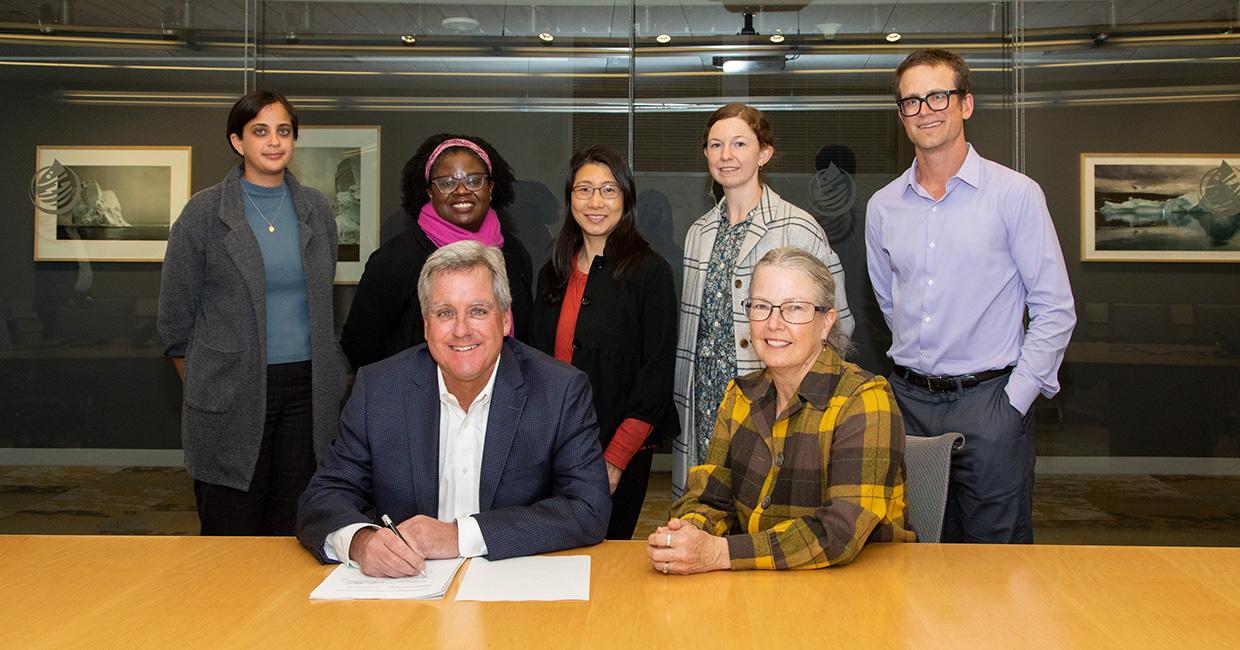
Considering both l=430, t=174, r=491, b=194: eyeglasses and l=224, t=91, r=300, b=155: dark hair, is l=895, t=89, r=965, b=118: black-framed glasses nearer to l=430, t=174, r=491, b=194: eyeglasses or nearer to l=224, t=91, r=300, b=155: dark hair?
l=430, t=174, r=491, b=194: eyeglasses

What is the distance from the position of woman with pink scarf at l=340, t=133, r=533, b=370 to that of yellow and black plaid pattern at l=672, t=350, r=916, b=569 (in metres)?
1.34

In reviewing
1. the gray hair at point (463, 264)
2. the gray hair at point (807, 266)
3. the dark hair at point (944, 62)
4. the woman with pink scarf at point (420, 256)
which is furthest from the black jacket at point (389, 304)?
the dark hair at point (944, 62)

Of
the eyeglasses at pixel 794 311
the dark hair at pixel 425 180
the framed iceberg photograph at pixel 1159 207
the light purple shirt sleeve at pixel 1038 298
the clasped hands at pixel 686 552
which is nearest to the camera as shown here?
the clasped hands at pixel 686 552

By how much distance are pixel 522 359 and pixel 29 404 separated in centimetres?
366

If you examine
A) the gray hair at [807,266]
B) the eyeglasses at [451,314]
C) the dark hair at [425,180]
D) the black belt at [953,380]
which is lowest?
the black belt at [953,380]

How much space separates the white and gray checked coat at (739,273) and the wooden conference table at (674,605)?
130 centimetres

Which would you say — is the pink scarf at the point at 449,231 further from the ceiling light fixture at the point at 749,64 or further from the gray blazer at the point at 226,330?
the ceiling light fixture at the point at 749,64

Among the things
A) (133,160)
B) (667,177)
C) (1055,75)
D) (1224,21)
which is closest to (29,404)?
(133,160)

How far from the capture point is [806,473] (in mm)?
2256

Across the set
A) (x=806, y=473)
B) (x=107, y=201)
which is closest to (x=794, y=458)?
(x=806, y=473)

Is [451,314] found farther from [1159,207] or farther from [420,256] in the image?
[1159,207]

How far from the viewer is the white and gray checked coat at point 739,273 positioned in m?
3.33

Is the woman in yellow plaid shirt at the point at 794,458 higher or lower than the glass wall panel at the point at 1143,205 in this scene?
lower

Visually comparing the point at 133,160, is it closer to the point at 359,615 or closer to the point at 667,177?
the point at 667,177
